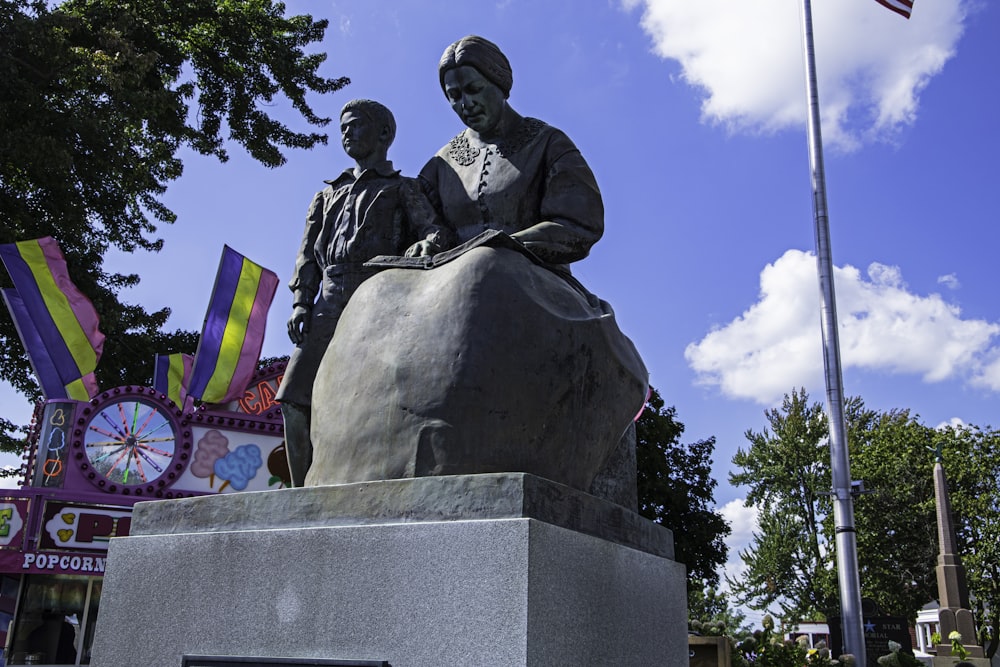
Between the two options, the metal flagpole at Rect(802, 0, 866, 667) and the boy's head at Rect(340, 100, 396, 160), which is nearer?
the boy's head at Rect(340, 100, 396, 160)

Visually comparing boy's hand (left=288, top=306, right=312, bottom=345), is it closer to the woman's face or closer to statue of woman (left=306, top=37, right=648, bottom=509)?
statue of woman (left=306, top=37, right=648, bottom=509)

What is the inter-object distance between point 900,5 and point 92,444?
53.2 feet

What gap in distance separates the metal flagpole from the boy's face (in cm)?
1256

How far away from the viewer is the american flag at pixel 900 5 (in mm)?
15695

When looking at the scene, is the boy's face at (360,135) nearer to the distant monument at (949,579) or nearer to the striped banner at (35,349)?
the striped banner at (35,349)

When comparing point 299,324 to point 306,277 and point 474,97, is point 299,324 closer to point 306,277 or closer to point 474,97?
point 306,277

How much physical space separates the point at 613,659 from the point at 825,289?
14.5 m

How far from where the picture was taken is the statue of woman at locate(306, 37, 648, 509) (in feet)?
9.38

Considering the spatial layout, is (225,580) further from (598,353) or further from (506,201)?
(506,201)

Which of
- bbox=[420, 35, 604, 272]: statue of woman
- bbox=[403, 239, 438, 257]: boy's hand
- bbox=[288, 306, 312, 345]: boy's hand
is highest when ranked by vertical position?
bbox=[420, 35, 604, 272]: statue of woman

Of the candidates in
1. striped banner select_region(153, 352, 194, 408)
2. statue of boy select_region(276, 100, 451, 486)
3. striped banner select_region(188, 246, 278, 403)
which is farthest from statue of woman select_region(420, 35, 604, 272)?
striped banner select_region(153, 352, 194, 408)

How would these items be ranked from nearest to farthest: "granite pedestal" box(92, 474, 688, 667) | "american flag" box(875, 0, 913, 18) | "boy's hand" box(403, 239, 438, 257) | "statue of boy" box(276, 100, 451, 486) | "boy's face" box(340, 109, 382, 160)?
"granite pedestal" box(92, 474, 688, 667)
"boy's hand" box(403, 239, 438, 257)
"statue of boy" box(276, 100, 451, 486)
"boy's face" box(340, 109, 382, 160)
"american flag" box(875, 0, 913, 18)

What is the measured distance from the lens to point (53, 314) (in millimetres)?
13945

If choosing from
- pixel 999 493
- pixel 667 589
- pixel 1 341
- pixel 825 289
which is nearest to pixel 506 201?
pixel 667 589
